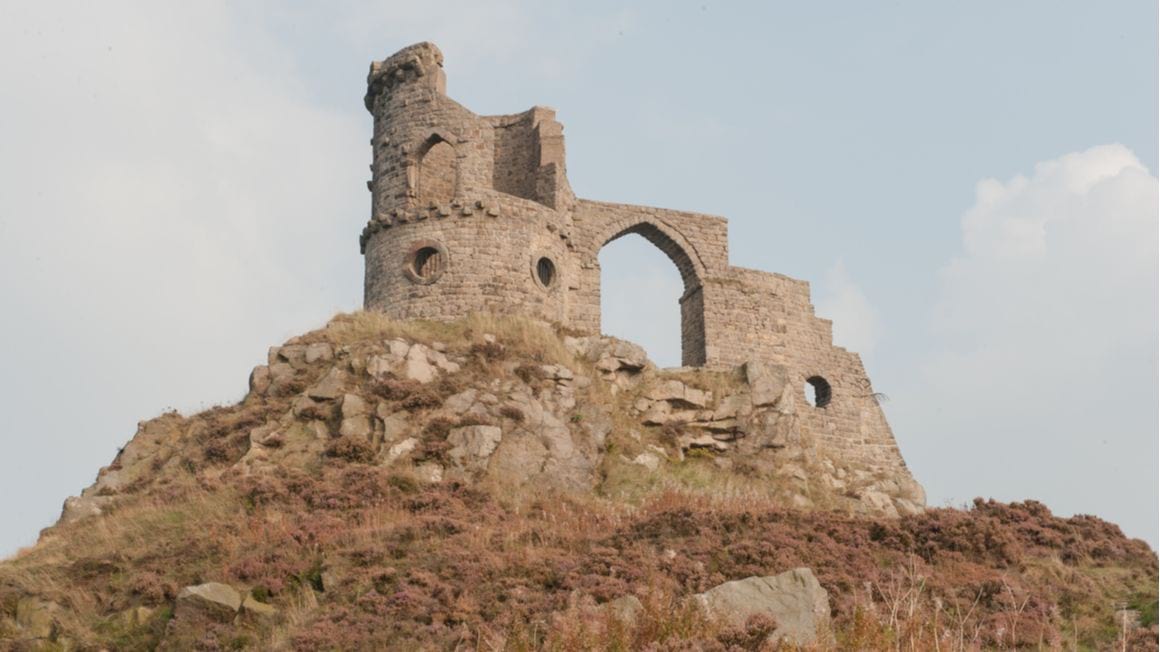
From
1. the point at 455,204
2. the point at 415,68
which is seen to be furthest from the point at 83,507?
the point at 415,68

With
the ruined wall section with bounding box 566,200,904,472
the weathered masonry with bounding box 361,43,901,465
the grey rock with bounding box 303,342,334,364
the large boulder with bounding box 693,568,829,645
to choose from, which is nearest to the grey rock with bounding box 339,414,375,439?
the grey rock with bounding box 303,342,334,364

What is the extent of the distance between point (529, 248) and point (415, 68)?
5.90 m

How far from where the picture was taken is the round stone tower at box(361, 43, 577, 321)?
2989cm

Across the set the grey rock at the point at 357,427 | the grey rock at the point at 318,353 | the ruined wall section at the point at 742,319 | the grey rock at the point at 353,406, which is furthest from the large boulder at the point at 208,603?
the ruined wall section at the point at 742,319

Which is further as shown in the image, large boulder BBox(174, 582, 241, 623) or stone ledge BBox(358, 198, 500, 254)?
stone ledge BBox(358, 198, 500, 254)

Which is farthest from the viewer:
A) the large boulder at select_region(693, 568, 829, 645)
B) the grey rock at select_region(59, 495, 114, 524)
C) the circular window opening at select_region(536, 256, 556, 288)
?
the circular window opening at select_region(536, 256, 556, 288)

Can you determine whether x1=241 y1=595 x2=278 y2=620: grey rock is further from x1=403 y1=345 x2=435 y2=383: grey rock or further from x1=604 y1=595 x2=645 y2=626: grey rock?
x1=403 y1=345 x2=435 y2=383: grey rock

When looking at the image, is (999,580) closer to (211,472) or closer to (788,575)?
(788,575)

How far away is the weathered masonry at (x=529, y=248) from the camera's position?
30125 mm

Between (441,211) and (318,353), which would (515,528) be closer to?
(318,353)

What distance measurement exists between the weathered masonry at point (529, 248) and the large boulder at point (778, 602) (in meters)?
16.0

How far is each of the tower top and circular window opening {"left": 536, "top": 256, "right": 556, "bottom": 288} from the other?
5.38 metres

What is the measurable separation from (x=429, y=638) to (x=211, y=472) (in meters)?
11.3

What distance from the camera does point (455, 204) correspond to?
3028 centimetres
